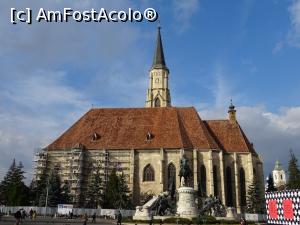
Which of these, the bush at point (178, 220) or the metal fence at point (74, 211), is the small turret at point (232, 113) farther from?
the bush at point (178, 220)

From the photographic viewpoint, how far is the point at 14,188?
145 feet

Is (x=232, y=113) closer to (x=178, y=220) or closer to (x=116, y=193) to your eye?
(x=116, y=193)

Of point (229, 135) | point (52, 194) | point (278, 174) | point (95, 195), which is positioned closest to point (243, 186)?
point (229, 135)

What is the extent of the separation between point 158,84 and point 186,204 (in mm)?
46918

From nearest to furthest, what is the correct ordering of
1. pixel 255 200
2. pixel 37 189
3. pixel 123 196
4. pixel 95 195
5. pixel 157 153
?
pixel 123 196
pixel 95 195
pixel 255 200
pixel 37 189
pixel 157 153

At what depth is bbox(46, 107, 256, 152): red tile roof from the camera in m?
48.3

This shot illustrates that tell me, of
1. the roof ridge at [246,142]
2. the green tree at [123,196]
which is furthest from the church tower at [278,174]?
the green tree at [123,196]

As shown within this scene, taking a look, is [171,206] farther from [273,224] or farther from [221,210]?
[273,224]

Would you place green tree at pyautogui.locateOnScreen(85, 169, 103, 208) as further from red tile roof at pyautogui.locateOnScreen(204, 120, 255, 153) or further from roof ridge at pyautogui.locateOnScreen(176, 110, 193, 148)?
red tile roof at pyautogui.locateOnScreen(204, 120, 255, 153)

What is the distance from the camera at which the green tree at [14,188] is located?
43.7m

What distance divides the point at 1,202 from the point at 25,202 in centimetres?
674

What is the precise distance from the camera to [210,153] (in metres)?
46.6

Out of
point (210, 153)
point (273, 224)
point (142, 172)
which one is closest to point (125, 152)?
point (142, 172)

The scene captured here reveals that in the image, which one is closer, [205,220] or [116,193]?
[205,220]
